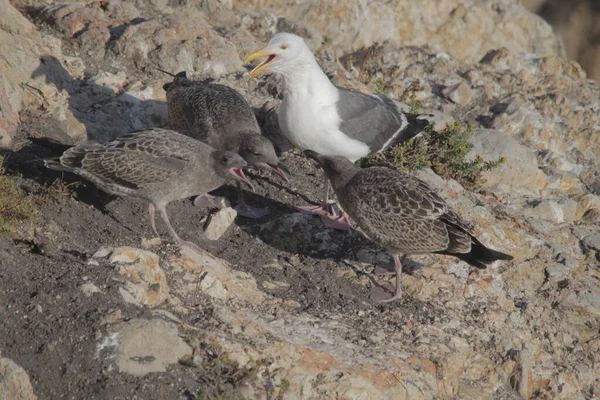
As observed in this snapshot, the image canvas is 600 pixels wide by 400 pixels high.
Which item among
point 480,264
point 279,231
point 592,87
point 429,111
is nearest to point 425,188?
point 480,264

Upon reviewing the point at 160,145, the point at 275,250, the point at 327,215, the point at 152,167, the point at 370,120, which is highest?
the point at 370,120

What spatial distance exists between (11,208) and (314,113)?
10.6 ft

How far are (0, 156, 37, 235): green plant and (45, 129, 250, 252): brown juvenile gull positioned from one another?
0.54 m

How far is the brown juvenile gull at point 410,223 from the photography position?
660 cm

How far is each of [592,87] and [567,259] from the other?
602 cm

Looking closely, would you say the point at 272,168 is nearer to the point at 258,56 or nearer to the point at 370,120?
the point at 258,56

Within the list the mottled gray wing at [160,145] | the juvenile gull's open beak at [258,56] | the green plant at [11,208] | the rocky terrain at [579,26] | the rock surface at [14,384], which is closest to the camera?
the rock surface at [14,384]

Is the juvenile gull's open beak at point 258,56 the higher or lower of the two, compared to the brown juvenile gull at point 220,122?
higher

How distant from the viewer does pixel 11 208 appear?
603 centimetres

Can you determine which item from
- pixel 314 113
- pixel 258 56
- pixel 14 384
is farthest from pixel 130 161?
pixel 14 384

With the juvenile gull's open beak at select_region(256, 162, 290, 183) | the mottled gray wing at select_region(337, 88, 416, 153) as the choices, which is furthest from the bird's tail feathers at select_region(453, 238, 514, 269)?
the juvenile gull's open beak at select_region(256, 162, 290, 183)

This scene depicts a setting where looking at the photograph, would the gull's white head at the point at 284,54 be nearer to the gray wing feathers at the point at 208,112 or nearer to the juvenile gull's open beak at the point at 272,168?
the gray wing feathers at the point at 208,112

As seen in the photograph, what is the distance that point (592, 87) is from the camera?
41.4 feet

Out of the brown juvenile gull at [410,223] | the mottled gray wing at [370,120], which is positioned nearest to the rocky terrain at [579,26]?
the mottled gray wing at [370,120]
